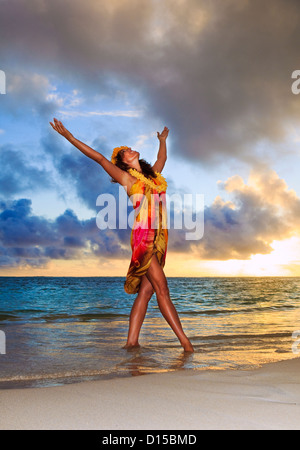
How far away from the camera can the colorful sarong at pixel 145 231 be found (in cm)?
461

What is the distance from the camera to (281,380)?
275 cm

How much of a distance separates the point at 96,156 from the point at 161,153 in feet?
3.95

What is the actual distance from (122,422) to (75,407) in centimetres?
34

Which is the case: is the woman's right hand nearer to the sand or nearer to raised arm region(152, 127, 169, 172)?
raised arm region(152, 127, 169, 172)

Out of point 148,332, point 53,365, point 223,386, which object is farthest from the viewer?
point 148,332

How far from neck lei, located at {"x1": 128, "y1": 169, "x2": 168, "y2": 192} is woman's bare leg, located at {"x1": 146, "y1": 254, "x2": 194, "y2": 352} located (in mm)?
771

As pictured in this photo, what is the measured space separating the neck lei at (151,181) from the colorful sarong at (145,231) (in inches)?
1.4

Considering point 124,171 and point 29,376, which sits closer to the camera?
point 29,376

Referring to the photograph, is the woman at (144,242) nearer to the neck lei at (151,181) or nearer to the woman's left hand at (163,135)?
the neck lei at (151,181)

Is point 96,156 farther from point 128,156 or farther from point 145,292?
point 145,292

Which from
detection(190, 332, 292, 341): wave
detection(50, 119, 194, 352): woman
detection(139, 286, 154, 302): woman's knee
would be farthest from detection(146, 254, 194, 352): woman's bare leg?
detection(190, 332, 292, 341): wave

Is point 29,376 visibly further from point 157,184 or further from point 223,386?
point 157,184
